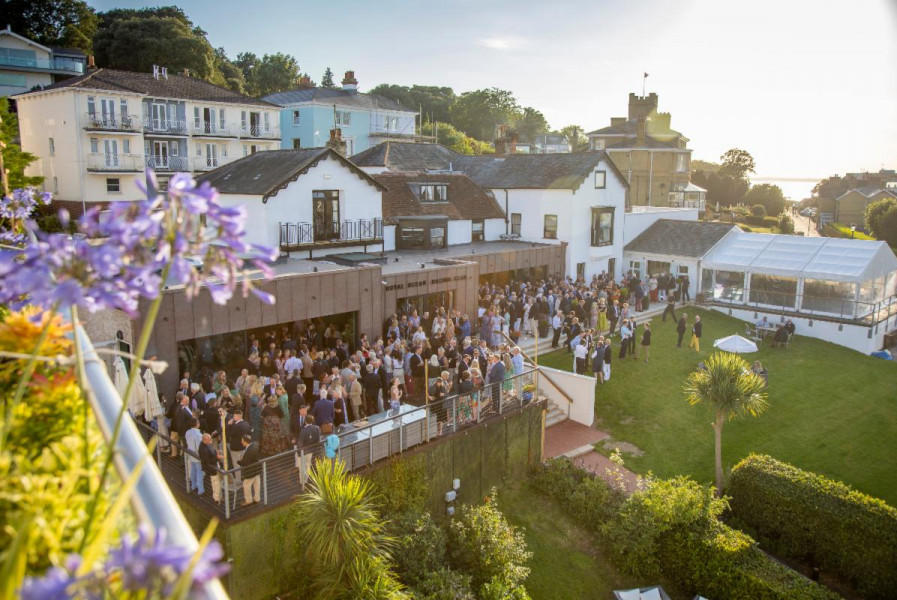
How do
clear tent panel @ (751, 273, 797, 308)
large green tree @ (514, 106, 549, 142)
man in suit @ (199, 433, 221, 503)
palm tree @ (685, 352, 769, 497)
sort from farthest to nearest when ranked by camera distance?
large green tree @ (514, 106, 549, 142) < clear tent panel @ (751, 273, 797, 308) < palm tree @ (685, 352, 769, 497) < man in suit @ (199, 433, 221, 503)

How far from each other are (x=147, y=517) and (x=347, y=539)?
9.71 metres

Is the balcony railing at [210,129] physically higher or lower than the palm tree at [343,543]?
higher

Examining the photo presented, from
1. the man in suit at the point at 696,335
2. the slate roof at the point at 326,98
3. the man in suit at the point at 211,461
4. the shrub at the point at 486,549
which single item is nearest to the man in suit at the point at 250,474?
the man in suit at the point at 211,461

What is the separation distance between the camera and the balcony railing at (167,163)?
46.9m

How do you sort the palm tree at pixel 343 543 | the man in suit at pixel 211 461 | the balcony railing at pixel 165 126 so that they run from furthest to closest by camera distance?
the balcony railing at pixel 165 126 < the man in suit at pixel 211 461 < the palm tree at pixel 343 543

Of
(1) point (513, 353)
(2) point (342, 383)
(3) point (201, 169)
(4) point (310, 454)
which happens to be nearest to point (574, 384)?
(1) point (513, 353)

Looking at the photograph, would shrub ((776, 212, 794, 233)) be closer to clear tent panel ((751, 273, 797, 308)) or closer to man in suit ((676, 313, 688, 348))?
clear tent panel ((751, 273, 797, 308))

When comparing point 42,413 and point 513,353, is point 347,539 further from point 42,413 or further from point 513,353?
point 513,353

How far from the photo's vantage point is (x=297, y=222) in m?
25.5

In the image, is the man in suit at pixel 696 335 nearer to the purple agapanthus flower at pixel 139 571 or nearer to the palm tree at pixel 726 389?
the palm tree at pixel 726 389

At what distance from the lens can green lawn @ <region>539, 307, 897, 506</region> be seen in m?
21.0

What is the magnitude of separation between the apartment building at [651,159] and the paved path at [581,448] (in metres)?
40.0

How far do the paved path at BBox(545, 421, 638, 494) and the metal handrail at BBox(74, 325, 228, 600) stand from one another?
16424 millimetres

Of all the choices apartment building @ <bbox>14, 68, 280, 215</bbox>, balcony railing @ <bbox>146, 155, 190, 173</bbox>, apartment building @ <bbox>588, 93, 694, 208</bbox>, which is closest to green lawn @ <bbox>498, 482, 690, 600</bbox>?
apartment building @ <bbox>14, 68, 280, 215</bbox>
